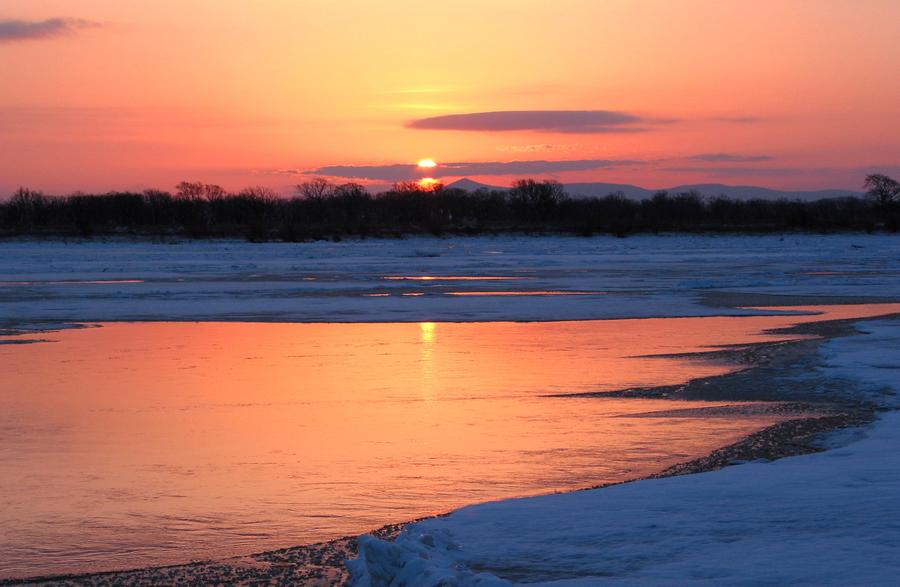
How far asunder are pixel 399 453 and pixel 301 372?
3602 millimetres

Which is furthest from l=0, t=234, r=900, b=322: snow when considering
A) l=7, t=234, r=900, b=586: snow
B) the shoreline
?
the shoreline

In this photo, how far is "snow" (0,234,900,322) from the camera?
660 inches

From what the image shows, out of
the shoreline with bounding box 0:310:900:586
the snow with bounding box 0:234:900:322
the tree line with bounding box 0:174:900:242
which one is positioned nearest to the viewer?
the shoreline with bounding box 0:310:900:586

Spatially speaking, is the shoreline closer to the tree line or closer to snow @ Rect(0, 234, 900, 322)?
snow @ Rect(0, 234, 900, 322)

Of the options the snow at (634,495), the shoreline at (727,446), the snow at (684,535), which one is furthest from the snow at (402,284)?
the snow at (684,535)

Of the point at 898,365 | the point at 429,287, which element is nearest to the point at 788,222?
the point at 429,287

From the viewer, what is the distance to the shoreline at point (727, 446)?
4500 millimetres

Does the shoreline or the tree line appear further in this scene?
the tree line

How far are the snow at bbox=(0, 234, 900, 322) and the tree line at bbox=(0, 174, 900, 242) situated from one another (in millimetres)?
37313

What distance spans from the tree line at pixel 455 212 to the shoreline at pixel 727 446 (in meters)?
62.3

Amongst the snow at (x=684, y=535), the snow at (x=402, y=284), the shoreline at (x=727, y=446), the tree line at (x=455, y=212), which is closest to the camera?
the snow at (x=684, y=535)

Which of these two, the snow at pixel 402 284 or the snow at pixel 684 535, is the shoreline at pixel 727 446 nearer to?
the snow at pixel 684 535

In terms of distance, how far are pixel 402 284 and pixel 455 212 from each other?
80.4m

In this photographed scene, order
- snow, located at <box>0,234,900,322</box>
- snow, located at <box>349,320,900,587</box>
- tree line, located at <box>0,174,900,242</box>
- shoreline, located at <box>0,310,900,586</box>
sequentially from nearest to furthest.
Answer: snow, located at <box>349,320,900,587</box> → shoreline, located at <box>0,310,900,586</box> → snow, located at <box>0,234,900,322</box> → tree line, located at <box>0,174,900,242</box>
